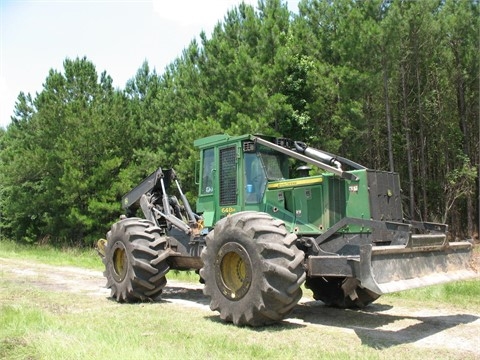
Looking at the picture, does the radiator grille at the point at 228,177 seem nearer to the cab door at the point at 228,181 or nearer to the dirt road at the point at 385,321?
the cab door at the point at 228,181

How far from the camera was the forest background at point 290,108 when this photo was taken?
20.8 metres

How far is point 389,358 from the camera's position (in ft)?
17.9

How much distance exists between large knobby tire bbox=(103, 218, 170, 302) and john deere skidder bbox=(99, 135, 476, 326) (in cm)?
2

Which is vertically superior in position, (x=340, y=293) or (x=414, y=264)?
(x=414, y=264)

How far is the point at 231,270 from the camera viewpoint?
7605mm

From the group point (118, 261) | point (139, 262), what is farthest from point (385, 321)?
point (118, 261)

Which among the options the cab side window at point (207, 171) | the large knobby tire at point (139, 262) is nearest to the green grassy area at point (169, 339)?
the large knobby tire at point (139, 262)

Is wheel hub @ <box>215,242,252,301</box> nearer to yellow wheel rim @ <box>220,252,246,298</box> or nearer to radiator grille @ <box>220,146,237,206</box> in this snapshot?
yellow wheel rim @ <box>220,252,246,298</box>

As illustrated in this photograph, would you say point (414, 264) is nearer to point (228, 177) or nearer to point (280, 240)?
point (280, 240)

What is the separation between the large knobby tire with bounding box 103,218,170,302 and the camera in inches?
370

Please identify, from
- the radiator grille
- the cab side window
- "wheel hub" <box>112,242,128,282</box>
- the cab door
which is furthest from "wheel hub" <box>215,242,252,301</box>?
"wheel hub" <box>112,242,128,282</box>

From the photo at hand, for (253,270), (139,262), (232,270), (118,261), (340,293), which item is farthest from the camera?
(118,261)

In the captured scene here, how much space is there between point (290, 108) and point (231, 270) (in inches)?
566

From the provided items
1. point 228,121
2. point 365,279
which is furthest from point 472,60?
point 365,279
